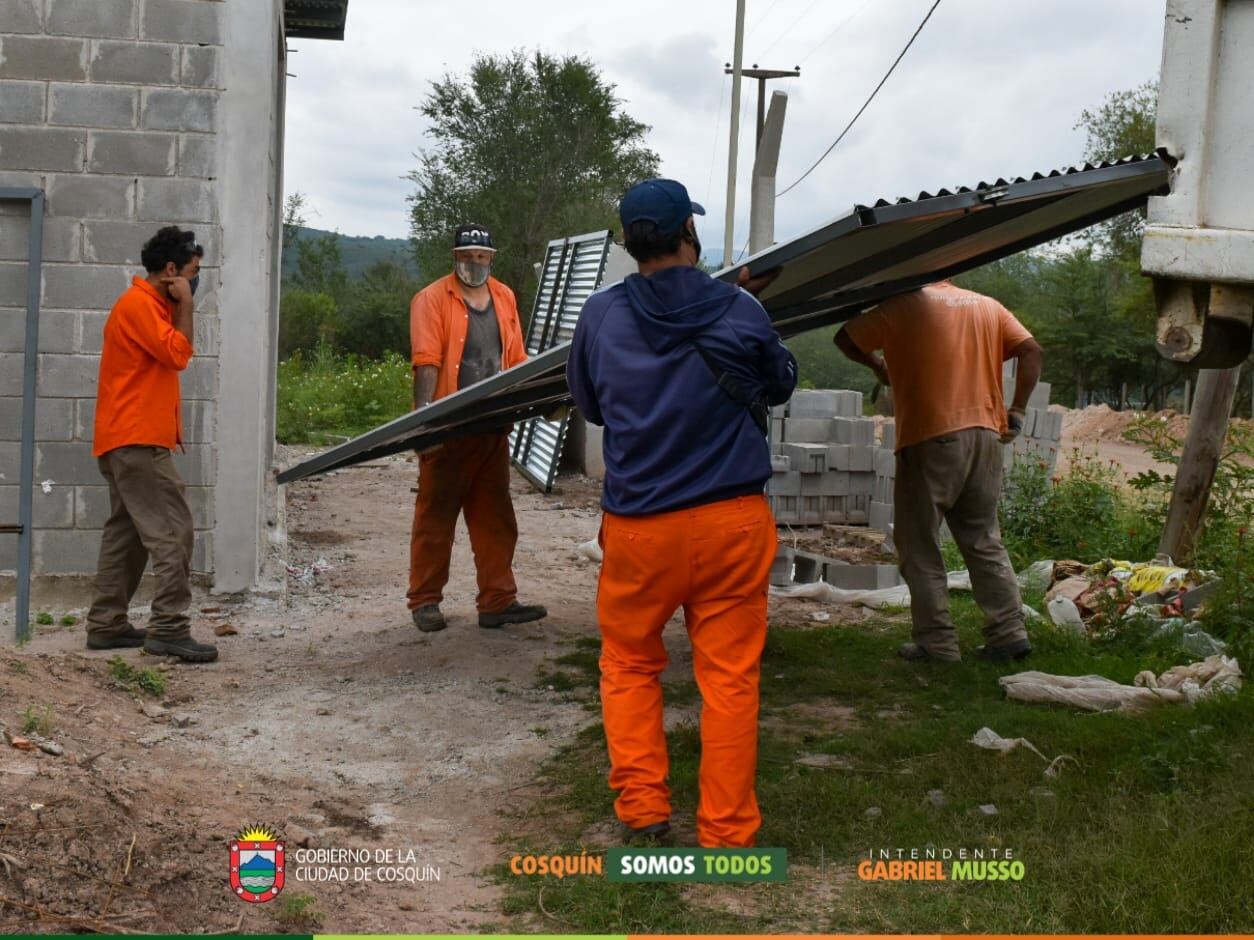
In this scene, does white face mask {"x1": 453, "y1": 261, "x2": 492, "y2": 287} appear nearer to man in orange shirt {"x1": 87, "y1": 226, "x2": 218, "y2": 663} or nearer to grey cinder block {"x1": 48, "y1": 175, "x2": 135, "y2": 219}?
man in orange shirt {"x1": 87, "y1": 226, "x2": 218, "y2": 663}

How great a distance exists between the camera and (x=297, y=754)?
529 cm

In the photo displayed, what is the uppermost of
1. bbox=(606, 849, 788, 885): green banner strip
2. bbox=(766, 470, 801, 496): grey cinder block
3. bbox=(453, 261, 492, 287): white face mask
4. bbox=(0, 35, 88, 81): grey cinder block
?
bbox=(0, 35, 88, 81): grey cinder block

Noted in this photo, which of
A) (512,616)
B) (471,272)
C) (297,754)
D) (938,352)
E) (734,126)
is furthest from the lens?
(734,126)

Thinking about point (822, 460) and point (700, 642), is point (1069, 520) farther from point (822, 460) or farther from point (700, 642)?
point (700, 642)

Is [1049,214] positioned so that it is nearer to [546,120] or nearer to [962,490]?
[962,490]

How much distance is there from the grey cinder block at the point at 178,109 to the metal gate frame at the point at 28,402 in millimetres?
714

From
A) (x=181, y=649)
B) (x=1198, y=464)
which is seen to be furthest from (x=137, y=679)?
(x=1198, y=464)

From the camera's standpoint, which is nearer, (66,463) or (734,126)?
(66,463)

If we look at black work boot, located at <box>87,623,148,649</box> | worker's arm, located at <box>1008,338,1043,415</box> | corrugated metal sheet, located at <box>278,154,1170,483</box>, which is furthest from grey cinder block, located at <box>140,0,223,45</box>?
worker's arm, located at <box>1008,338,1043,415</box>

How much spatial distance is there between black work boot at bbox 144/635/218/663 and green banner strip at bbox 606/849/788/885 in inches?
129

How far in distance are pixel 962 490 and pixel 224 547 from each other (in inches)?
160

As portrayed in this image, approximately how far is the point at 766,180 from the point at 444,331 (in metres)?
1.89

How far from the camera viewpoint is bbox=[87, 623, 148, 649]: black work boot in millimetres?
6734

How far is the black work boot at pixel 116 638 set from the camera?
6734mm
